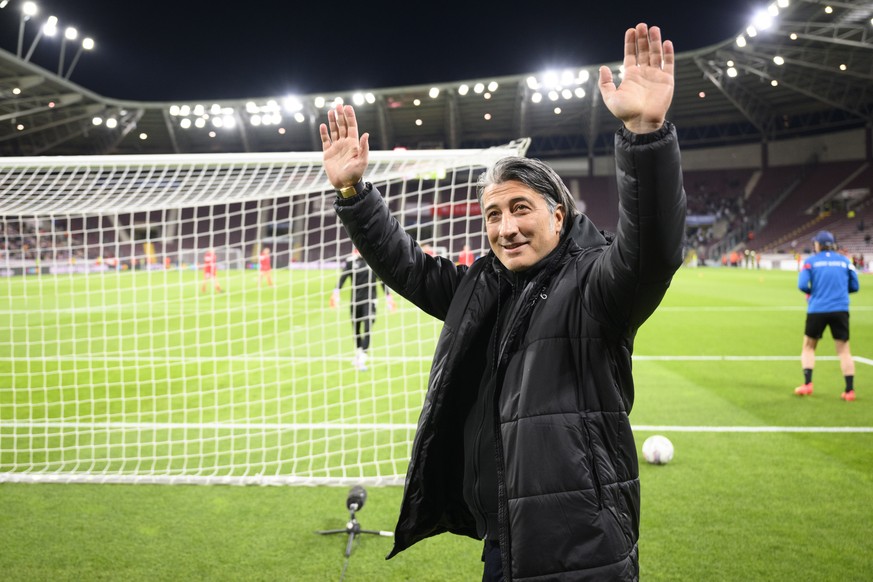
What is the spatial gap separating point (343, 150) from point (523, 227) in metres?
0.82

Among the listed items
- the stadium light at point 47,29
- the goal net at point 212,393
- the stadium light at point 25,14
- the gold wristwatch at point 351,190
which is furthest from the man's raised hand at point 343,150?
the stadium light at point 47,29

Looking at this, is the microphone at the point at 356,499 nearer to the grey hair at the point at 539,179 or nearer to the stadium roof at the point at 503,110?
the grey hair at the point at 539,179

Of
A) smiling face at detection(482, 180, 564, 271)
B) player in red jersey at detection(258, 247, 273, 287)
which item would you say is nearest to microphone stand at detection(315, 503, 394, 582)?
smiling face at detection(482, 180, 564, 271)

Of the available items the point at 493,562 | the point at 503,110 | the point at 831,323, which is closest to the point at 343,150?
the point at 493,562

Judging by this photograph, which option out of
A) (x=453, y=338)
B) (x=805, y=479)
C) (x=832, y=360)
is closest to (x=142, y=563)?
(x=453, y=338)

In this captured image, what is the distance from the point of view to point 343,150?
2.42 m

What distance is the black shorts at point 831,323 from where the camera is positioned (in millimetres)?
7375

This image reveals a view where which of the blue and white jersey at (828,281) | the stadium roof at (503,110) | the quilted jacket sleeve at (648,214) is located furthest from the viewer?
the stadium roof at (503,110)

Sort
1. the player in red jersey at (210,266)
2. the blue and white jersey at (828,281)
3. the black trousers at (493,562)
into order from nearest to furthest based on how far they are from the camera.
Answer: the black trousers at (493,562)
the blue and white jersey at (828,281)
the player in red jersey at (210,266)

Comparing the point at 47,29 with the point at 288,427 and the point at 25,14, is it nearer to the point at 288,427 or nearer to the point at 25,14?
the point at 25,14

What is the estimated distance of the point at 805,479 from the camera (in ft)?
16.1

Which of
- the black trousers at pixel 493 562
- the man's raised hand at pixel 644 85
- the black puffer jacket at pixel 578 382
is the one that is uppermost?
the man's raised hand at pixel 644 85

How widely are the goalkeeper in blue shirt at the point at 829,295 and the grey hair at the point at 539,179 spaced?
640cm

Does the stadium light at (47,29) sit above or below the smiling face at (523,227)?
above
